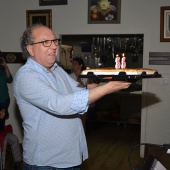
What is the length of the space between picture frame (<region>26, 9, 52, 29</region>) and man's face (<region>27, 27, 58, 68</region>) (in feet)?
8.44

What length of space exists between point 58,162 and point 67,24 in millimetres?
→ 2711

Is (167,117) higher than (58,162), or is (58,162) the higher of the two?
(58,162)

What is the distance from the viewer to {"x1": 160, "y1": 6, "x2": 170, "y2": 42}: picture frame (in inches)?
135

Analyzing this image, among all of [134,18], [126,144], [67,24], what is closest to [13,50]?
[67,24]

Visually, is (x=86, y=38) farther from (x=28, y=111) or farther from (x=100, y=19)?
(x=28, y=111)

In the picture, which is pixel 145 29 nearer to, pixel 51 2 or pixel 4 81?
pixel 51 2

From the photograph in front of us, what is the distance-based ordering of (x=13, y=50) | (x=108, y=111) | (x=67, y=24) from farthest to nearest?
(x=108, y=111) → (x=13, y=50) → (x=67, y=24)

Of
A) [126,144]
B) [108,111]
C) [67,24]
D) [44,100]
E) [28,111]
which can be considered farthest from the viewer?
[108,111]

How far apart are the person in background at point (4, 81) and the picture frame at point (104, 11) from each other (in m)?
1.35

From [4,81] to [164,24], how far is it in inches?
89.1

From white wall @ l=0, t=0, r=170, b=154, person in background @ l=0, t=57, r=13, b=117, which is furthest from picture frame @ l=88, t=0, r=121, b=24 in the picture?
person in background @ l=0, t=57, r=13, b=117

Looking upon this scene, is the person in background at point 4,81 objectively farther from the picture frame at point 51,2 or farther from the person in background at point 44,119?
the person in background at point 44,119

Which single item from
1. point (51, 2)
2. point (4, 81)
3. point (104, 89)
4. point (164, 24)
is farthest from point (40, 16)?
point (104, 89)

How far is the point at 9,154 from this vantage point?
12.5ft
